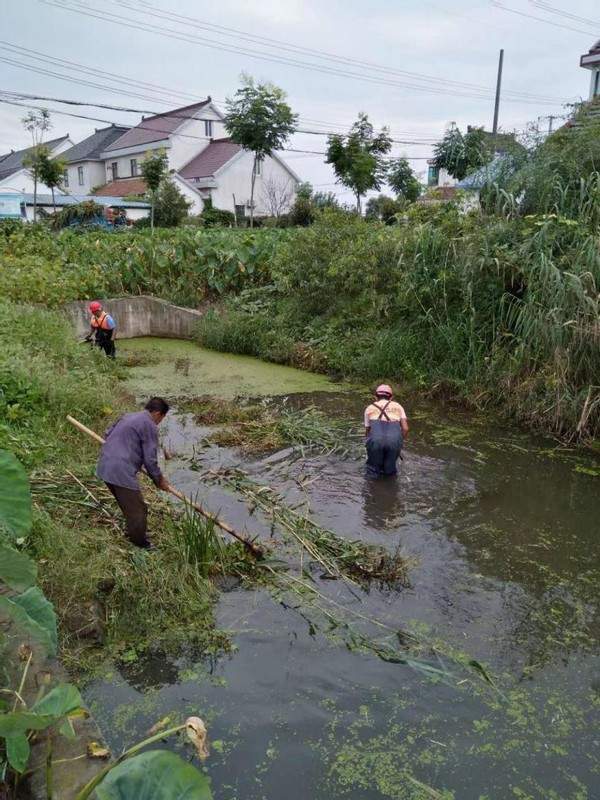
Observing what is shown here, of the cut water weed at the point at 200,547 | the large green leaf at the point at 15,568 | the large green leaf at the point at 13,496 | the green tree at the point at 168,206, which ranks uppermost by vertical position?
the green tree at the point at 168,206

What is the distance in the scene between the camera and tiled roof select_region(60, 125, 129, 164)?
46.7 m

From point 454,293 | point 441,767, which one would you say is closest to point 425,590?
point 441,767

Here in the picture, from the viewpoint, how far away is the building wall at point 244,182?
39.5 meters

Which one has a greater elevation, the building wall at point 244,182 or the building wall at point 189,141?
the building wall at point 189,141

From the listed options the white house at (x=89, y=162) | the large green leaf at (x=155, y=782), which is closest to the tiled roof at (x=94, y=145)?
the white house at (x=89, y=162)

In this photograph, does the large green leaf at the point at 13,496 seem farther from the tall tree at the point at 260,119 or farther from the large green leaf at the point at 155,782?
the tall tree at the point at 260,119

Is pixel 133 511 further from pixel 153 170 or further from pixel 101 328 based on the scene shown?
pixel 153 170

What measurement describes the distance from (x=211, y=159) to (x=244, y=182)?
268cm

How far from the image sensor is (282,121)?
1142 inches

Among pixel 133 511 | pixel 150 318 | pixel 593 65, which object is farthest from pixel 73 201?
pixel 133 511

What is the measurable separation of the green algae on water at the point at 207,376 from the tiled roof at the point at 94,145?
3753cm

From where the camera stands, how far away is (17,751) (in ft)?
8.07

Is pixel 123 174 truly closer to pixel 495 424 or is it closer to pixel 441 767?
pixel 495 424

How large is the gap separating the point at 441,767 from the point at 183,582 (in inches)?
91.1
